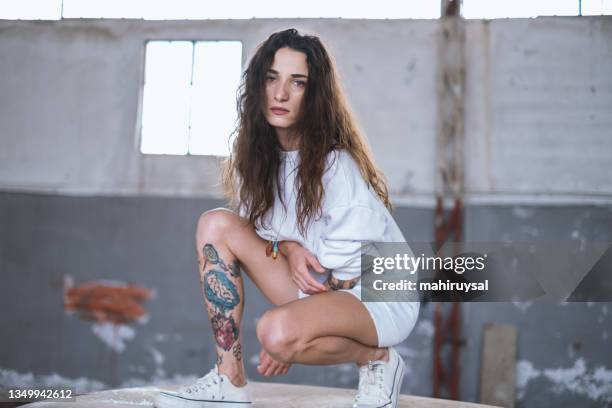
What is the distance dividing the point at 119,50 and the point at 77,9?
20.5 inches

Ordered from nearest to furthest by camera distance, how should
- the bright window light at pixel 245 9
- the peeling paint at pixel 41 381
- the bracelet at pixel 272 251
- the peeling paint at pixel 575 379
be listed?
1. the bracelet at pixel 272 251
2. the peeling paint at pixel 575 379
3. the bright window light at pixel 245 9
4. the peeling paint at pixel 41 381

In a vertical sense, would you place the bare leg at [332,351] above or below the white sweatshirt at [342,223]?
below

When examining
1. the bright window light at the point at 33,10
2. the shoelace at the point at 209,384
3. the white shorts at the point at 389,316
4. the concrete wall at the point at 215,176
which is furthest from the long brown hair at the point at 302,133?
the bright window light at the point at 33,10

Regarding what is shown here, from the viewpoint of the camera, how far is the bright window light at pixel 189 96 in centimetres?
515

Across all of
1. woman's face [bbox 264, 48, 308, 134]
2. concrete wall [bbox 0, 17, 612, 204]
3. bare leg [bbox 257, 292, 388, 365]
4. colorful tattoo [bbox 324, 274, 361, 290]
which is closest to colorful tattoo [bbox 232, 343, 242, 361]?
bare leg [bbox 257, 292, 388, 365]

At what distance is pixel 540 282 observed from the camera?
4930mm

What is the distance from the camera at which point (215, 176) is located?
5.18 m

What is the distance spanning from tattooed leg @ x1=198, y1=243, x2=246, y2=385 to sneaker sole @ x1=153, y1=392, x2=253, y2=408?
0.06m

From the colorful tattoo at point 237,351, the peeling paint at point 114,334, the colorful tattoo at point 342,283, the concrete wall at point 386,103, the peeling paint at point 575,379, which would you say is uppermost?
the concrete wall at point 386,103

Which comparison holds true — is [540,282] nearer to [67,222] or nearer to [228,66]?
[228,66]

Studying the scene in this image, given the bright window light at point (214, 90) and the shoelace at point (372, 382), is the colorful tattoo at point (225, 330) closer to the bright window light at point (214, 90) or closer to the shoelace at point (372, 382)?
the shoelace at point (372, 382)

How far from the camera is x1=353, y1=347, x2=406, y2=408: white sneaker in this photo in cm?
186

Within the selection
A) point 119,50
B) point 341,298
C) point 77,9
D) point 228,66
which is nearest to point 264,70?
point 341,298

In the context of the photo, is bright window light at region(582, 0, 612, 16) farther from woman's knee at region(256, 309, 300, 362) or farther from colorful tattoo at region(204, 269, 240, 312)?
woman's knee at region(256, 309, 300, 362)
